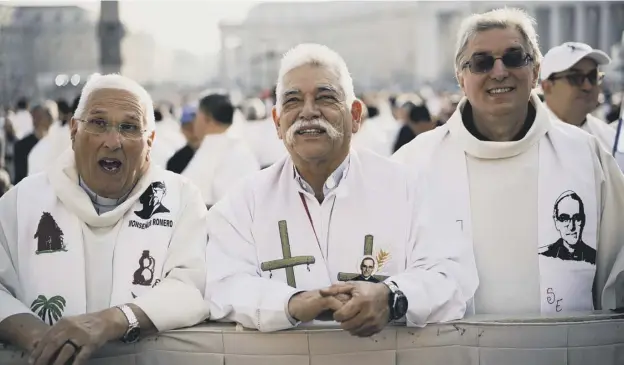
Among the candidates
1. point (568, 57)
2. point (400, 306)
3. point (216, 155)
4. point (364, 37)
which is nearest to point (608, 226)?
point (400, 306)

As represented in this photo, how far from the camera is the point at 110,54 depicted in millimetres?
13664

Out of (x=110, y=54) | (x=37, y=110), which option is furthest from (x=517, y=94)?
(x=110, y=54)

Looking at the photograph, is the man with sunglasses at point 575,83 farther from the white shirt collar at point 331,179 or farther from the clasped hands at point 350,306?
the clasped hands at point 350,306

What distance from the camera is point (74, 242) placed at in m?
3.47

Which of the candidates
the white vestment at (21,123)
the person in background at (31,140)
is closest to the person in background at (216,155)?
the person in background at (31,140)

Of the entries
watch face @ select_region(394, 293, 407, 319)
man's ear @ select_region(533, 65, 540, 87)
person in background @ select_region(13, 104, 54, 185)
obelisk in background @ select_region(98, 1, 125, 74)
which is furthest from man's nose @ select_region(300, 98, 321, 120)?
obelisk in background @ select_region(98, 1, 125, 74)

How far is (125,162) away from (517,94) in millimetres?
1561

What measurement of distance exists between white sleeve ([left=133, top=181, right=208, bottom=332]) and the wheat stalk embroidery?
634mm

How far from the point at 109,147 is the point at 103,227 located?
0.99 ft

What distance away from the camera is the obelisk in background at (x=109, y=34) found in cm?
1352

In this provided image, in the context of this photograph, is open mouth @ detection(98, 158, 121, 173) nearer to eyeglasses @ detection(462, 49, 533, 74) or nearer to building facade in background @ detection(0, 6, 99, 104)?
eyeglasses @ detection(462, 49, 533, 74)

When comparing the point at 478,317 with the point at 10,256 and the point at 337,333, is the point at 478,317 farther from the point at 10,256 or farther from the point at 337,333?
the point at 10,256

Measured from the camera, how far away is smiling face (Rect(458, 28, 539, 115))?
3721 mm

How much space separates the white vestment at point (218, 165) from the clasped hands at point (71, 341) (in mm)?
3873
